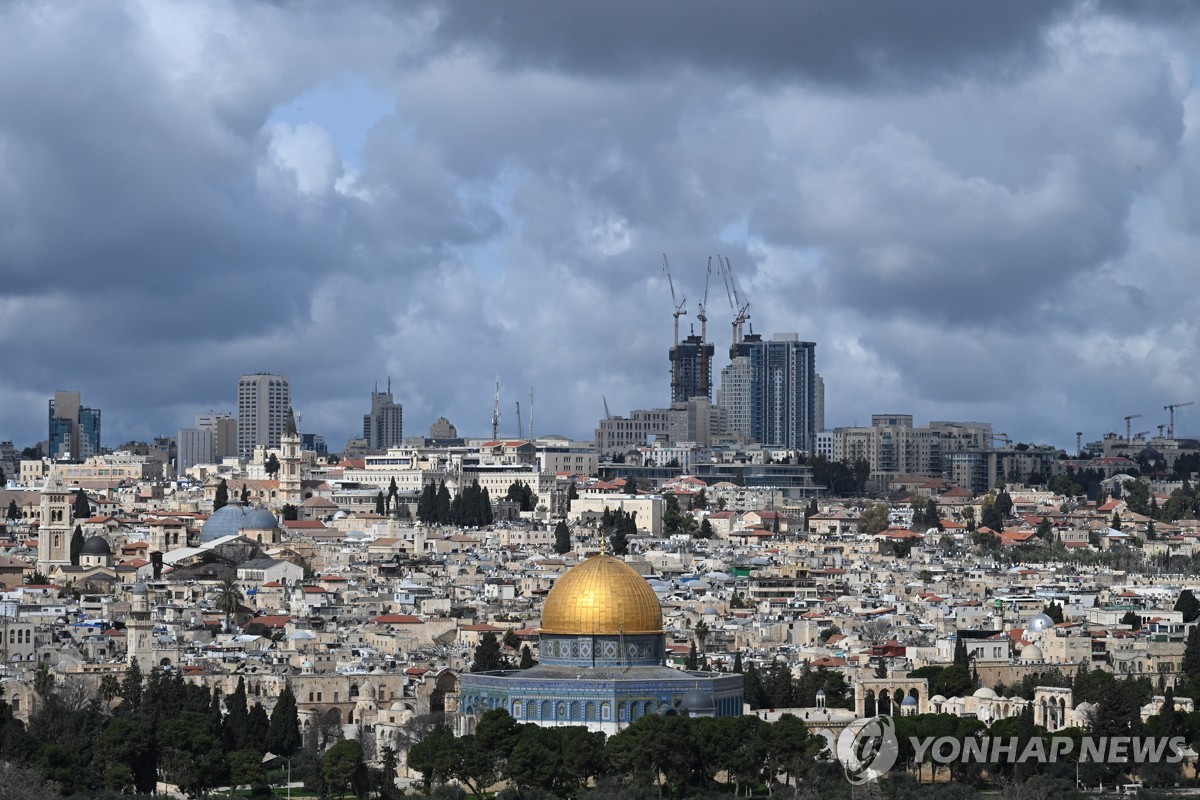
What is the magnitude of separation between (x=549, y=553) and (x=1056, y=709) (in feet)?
150

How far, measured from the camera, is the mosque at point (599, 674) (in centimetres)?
6550

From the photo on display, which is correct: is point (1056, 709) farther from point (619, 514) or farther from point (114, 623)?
point (619, 514)

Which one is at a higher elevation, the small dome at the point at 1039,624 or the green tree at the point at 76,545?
the green tree at the point at 76,545

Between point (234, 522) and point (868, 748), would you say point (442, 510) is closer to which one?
point (234, 522)

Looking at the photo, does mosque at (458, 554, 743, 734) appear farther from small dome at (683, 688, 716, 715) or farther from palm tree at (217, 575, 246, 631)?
palm tree at (217, 575, 246, 631)

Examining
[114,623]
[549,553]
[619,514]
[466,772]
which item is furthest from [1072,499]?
[466,772]

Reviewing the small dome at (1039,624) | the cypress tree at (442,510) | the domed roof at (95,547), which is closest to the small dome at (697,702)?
the small dome at (1039,624)

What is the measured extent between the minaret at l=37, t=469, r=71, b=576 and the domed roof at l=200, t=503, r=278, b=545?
688 cm

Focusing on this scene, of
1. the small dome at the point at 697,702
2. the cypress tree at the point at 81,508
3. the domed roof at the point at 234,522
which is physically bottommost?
the small dome at the point at 697,702

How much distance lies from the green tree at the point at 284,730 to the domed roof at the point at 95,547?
4388cm

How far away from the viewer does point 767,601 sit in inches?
4117

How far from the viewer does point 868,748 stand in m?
66.1

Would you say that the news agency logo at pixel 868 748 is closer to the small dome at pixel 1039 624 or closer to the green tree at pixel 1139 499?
the small dome at pixel 1039 624

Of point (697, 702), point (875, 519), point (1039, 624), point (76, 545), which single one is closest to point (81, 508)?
point (76, 545)
